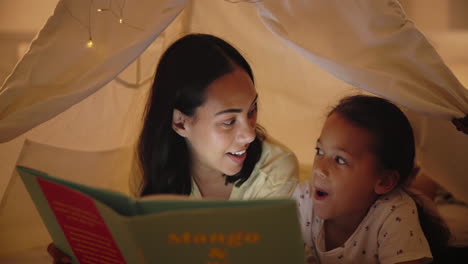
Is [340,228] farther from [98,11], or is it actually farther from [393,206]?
[98,11]

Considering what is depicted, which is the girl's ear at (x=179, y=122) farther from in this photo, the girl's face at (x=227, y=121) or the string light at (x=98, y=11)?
the string light at (x=98, y=11)

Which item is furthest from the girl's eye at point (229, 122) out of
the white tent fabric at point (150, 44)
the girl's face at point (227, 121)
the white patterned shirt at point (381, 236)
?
the white patterned shirt at point (381, 236)

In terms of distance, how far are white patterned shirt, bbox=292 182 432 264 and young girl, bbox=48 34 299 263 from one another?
142mm

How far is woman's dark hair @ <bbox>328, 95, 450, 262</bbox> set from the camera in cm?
133

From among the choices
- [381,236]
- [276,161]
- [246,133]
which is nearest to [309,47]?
[246,133]

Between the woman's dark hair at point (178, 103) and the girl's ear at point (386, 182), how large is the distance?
0.34 m

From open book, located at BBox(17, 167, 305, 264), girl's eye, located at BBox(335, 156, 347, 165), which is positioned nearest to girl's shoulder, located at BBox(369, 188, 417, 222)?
girl's eye, located at BBox(335, 156, 347, 165)

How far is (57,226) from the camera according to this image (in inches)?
41.3

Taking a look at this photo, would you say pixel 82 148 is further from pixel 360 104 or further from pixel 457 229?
pixel 457 229

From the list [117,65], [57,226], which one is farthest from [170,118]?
[57,226]

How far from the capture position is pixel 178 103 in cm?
136

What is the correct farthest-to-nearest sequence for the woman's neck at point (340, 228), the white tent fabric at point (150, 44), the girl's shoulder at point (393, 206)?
the woman's neck at point (340, 228)
the girl's shoulder at point (393, 206)
the white tent fabric at point (150, 44)

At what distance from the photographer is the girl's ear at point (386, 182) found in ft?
4.38

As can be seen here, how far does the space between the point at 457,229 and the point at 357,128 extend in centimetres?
57
